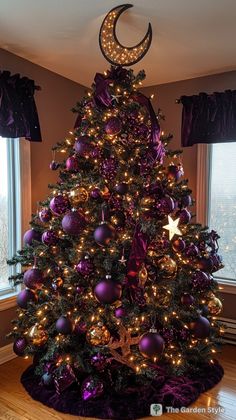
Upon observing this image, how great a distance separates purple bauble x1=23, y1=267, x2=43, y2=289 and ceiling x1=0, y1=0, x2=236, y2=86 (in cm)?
154

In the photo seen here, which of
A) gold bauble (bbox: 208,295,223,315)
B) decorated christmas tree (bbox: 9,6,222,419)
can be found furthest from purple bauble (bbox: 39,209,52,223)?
gold bauble (bbox: 208,295,223,315)

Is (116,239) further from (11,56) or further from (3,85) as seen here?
(11,56)

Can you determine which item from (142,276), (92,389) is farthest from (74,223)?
(92,389)

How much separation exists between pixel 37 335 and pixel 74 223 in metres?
0.76

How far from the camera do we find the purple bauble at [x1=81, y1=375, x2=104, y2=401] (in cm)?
183

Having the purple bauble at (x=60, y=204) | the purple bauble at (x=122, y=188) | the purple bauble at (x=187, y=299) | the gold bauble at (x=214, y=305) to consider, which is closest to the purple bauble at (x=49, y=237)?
the purple bauble at (x=60, y=204)

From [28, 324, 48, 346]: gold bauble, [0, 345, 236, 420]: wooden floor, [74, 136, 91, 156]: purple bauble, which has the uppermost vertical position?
[74, 136, 91, 156]: purple bauble

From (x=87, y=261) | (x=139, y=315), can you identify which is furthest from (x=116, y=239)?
(x=139, y=315)

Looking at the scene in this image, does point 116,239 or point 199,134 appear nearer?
point 116,239

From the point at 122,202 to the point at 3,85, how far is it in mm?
1215

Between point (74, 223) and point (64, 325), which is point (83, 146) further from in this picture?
point (64, 325)

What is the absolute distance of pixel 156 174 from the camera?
199cm

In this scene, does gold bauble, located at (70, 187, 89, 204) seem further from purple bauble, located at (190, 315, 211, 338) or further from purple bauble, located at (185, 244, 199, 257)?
purple bauble, located at (190, 315, 211, 338)

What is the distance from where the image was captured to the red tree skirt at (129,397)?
1.75 m
